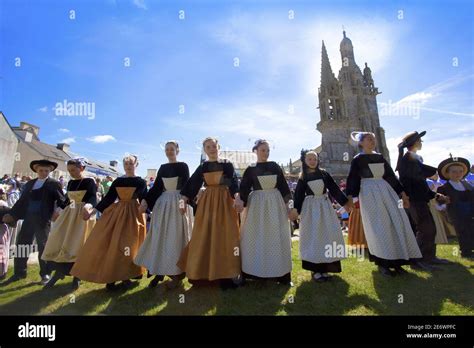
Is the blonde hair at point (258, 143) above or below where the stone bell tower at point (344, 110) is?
below

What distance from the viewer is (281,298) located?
3.47m

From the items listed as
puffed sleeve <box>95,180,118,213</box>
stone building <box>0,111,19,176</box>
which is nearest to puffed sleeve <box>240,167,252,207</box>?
puffed sleeve <box>95,180,118,213</box>

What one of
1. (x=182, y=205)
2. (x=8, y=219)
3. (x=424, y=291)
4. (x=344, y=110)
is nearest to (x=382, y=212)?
(x=424, y=291)

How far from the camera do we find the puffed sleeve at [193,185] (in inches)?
169

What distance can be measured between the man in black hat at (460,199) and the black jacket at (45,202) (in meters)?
9.19

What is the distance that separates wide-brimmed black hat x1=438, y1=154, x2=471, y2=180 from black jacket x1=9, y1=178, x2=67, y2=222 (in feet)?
30.0

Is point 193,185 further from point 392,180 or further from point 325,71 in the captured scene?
point 325,71

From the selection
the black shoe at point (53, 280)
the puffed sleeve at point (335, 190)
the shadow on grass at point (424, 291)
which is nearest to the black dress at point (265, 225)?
the puffed sleeve at point (335, 190)

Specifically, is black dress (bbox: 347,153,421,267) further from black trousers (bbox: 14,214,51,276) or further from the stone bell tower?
the stone bell tower

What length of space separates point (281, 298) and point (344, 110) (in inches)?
1724

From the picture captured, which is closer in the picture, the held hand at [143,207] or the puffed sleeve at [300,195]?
the held hand at [143,207]

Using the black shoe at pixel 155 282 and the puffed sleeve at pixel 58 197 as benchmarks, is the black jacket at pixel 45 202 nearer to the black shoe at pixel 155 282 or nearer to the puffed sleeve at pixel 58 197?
the puffed sleeve at pixel 58 197

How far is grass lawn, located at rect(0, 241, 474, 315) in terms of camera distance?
3107 mm

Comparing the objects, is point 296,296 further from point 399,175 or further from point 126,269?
point 399,175
